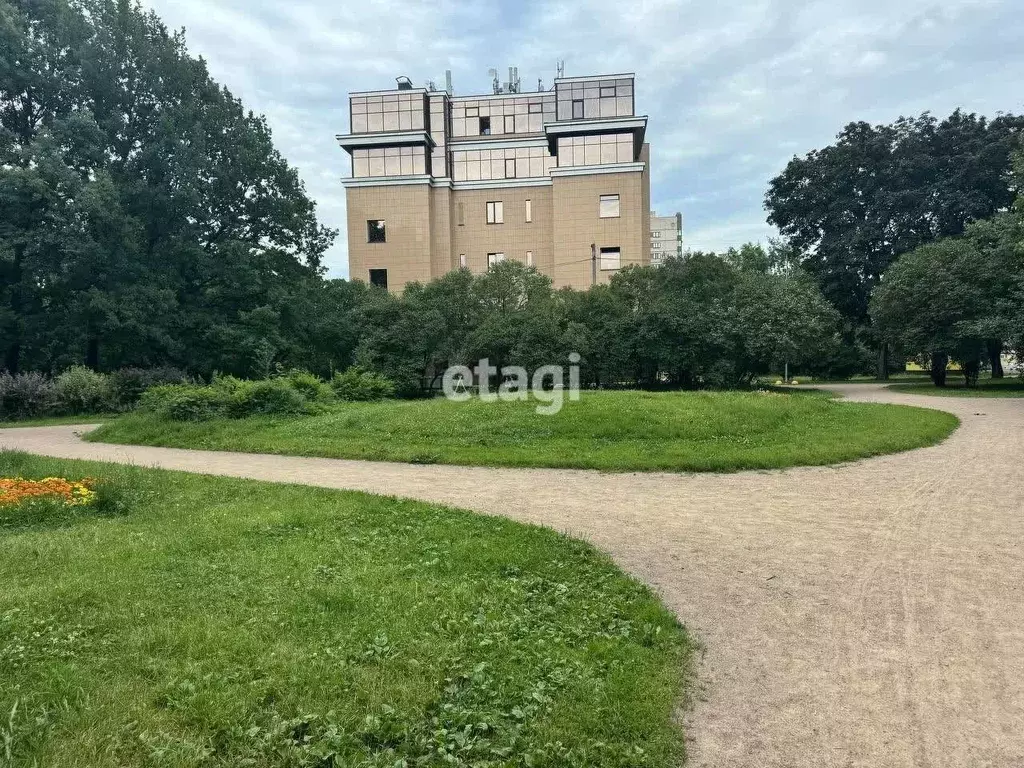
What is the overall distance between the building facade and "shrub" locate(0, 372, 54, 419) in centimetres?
2497

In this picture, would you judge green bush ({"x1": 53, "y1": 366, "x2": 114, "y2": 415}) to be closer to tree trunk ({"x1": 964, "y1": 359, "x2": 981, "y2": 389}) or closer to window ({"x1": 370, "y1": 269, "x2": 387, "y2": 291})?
window ({"x1": 370, "y1": 269, "x2": 387, "y2": 291})

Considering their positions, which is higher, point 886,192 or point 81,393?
point 886,192

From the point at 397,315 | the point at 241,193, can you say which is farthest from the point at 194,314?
the point at 397,315

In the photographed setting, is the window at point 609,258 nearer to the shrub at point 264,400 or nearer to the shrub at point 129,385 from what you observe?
the shrub at point 129,385

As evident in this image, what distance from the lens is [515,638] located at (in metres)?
3.91

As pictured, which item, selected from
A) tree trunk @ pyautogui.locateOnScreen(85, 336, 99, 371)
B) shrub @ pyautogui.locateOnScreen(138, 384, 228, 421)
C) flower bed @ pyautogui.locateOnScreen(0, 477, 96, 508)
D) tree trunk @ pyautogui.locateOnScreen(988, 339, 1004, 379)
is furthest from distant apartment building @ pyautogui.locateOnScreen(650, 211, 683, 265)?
flower bed @ pyautogui.locateOnScreen(0, 477, 96, 508)

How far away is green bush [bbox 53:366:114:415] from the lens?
21.8m

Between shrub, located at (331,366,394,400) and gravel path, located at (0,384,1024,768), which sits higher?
shrub, located at (331,366,394,400)

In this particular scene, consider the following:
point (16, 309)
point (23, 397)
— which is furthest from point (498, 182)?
point (23, 397)

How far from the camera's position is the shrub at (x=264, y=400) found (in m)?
15.5

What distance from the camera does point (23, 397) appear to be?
21203mm

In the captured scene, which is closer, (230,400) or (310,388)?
(230,400)

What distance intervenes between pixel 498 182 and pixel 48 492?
42109 mm

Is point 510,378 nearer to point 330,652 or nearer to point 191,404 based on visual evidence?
point 191,404
